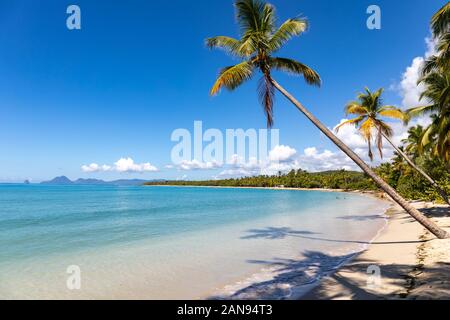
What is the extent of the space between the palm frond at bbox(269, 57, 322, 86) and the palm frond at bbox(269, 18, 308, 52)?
55 centimetres

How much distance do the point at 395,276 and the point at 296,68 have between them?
23.9 ft

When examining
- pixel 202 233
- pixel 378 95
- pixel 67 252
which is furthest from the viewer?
pixel 378 95

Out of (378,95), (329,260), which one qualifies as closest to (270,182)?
(378,95)

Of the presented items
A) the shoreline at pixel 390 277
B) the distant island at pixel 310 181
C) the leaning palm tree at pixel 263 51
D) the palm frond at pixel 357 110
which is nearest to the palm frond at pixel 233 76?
the leaning palm tree at pixel 263 51

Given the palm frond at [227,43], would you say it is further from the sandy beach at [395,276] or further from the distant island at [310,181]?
the distant island at [310,181]

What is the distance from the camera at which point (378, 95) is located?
1859 cm

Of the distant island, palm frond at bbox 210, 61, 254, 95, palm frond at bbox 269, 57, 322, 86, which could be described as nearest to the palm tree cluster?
palm frond at bbox 269, 57, 322, 86

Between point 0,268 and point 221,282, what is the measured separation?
25.2 feet

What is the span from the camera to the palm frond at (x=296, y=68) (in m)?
10.6

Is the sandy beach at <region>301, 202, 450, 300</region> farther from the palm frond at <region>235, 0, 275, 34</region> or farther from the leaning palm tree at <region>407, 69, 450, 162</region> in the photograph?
the palm frond at <region>235, 0, 275, 34</region>

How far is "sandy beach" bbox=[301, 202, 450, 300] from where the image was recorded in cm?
581
